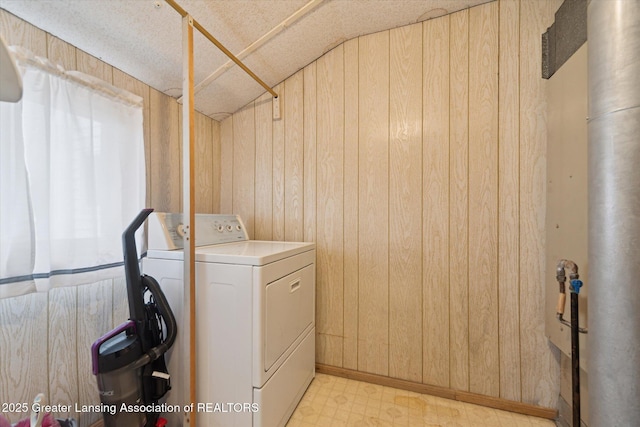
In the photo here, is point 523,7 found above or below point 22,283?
above

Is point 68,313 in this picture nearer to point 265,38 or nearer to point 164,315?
point 164,315

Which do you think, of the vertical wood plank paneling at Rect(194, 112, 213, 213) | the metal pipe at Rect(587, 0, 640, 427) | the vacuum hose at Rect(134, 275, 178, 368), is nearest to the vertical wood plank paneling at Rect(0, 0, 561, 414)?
the vertical wood plank paneling at Rect(194, 112, 213, 213)

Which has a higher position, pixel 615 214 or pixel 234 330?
pixel 615 214

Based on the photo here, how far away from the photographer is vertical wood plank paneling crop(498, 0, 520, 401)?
1.46 meters

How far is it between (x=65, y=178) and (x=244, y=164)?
1.11 metres

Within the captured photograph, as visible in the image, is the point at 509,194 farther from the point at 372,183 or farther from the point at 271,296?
the point at 271,296

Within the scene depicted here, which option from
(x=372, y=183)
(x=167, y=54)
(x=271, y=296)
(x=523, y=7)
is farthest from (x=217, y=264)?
(x=523, y=7)

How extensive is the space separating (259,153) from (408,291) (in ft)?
4.93

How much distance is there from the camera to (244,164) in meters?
2.12

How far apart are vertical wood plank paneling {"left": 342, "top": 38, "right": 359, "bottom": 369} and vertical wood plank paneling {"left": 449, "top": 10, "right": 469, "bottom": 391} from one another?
593 millimetres

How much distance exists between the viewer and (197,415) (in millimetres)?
1255

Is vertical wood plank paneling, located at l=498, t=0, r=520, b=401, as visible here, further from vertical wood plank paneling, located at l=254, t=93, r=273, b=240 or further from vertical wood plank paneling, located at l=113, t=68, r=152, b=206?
vertical wood plank paneling, located at l=113, t=68, r=152, b=206

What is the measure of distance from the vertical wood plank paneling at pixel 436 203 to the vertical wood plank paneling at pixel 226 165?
1516 mm

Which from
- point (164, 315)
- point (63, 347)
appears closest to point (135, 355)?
point (164, 315)
